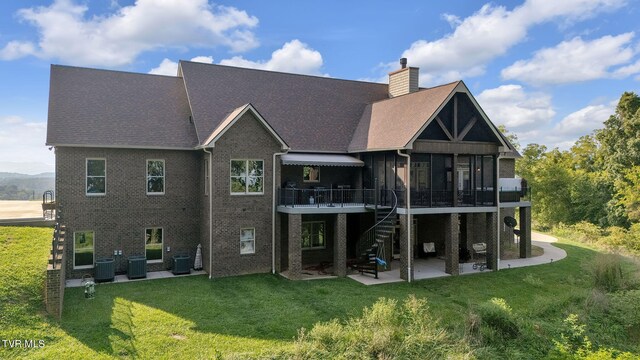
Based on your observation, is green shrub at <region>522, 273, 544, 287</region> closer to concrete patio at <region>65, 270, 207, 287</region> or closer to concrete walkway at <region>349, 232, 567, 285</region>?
concrete walkway at <region>349, 232, 567, 285</region>

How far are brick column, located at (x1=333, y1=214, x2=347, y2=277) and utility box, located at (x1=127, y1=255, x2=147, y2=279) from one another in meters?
9.35

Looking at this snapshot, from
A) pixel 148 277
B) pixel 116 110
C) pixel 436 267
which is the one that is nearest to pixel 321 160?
pixel 436 267

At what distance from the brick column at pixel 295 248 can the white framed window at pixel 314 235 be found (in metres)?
3.54

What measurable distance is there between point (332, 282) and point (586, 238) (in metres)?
29.1

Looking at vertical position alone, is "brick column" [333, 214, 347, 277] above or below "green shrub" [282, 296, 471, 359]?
above

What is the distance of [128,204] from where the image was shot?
836 inches

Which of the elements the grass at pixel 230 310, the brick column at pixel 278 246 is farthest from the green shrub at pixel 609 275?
the brick column at pixel 278 246

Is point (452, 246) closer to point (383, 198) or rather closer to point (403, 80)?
point (383, 198)

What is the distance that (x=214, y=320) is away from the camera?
1462 centimetres

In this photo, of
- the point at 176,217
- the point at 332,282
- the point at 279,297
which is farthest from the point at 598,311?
the point at 176,217

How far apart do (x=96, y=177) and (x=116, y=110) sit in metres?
4.01

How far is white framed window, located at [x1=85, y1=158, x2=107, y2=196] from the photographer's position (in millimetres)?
20562

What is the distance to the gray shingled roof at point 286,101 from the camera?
957 inches

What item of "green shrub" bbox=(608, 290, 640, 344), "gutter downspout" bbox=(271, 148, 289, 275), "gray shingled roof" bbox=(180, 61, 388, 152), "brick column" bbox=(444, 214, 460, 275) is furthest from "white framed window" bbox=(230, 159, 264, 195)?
"green shrub" bbox=(608, 290, 640, 344)
